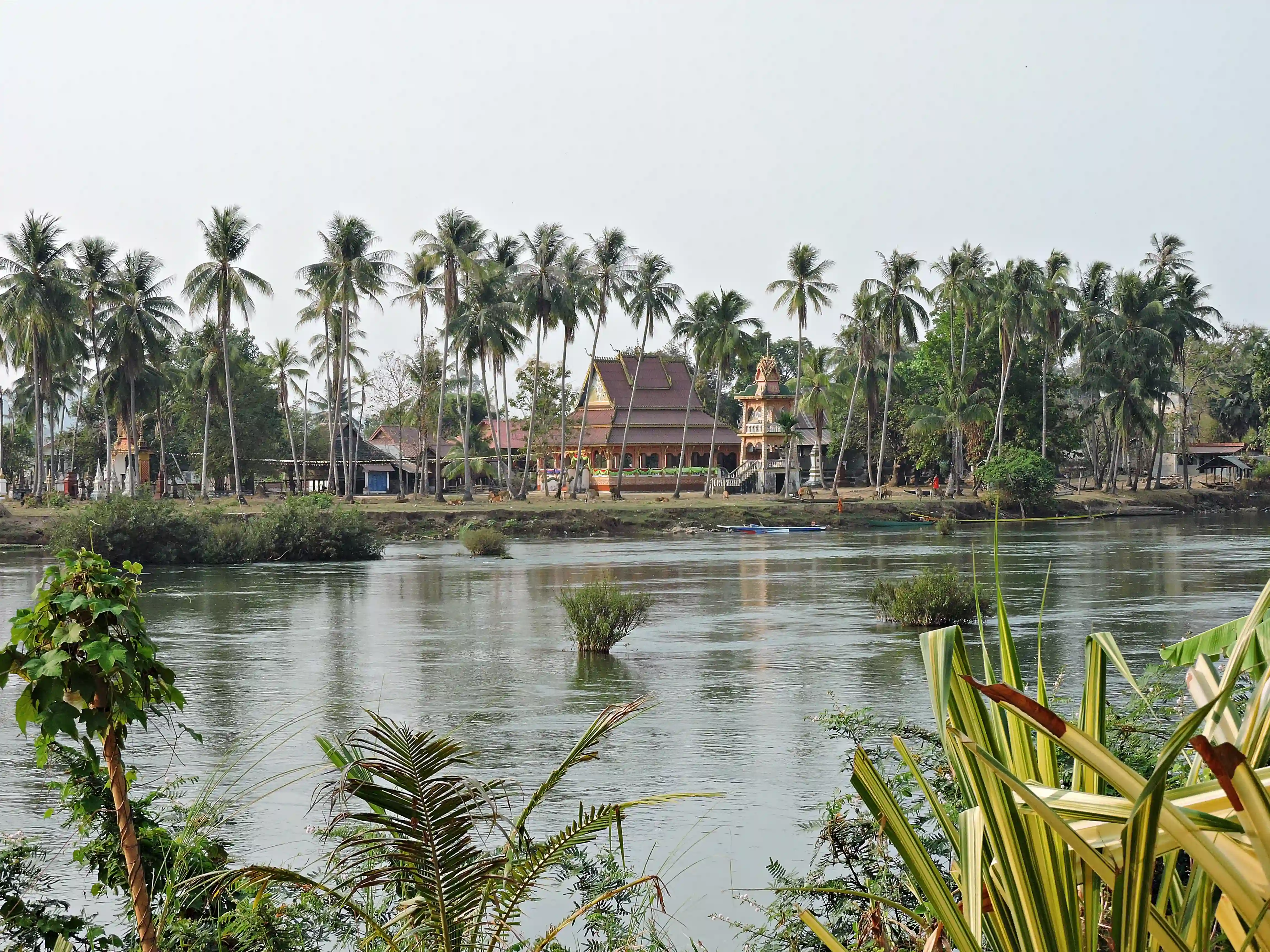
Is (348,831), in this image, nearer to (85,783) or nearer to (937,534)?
(85,783)

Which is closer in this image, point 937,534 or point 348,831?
point 348,831

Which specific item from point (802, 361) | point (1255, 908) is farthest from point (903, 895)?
point (802, 361)

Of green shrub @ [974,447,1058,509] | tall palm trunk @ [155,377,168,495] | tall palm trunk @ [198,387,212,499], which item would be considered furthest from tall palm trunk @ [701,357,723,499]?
tall palm trunk @ [198,387,212,499]

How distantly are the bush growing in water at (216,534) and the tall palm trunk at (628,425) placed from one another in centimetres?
2409

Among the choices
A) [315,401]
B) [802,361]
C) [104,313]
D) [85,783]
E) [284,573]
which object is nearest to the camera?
[85,783]

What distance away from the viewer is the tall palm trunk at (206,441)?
57406 mm

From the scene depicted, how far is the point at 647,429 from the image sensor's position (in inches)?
2753

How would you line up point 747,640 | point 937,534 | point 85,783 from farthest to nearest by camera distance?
point 937,534, point 747,640, point 85,783

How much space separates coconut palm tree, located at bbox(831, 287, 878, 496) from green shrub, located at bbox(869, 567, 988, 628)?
4103cm

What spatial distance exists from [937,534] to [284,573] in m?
23.5

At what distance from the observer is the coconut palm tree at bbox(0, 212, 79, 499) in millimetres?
49066

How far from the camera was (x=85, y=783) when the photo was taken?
469 cm

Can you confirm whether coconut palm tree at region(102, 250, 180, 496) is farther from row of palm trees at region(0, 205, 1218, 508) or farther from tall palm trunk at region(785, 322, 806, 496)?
tall palm trunk at region(785, 322, 806, 496)

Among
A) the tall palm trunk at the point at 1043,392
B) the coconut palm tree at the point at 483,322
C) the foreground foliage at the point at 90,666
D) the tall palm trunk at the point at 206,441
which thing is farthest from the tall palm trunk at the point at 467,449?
the foreground foliage at the point at 90,666
